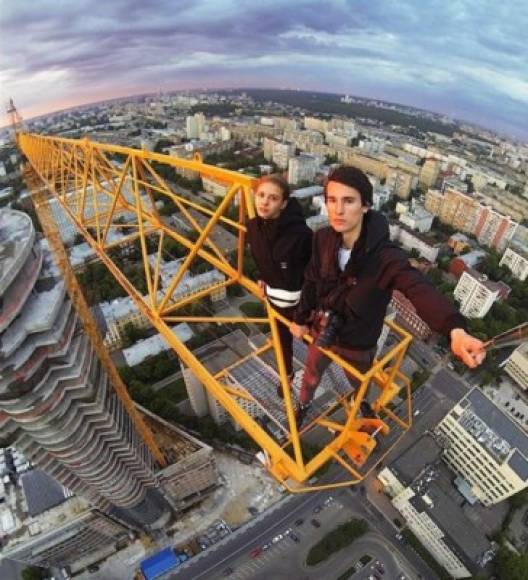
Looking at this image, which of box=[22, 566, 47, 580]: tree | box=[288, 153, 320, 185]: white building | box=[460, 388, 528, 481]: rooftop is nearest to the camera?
box=[22, 566, 47, 580]: tree

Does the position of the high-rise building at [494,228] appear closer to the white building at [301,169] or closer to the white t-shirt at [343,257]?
the white building at [301,169]

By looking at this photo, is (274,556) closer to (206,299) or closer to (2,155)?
(206,299)

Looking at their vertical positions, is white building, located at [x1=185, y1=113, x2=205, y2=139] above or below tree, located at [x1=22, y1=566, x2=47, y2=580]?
above

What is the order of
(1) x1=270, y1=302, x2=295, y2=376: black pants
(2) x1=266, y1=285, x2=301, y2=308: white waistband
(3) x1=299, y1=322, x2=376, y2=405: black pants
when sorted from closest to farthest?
(3) x1=299, y1=322, x2=376, y2=405: black pants
(2) x1=266, y1=285, x2=301, y2=308: white waistband
(1) x1=270, y1=302, x2=295, y2=376: black pants

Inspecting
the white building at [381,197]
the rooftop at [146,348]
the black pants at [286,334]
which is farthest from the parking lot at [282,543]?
the white building at [381,197]

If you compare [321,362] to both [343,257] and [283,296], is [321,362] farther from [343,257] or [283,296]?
[343,257]

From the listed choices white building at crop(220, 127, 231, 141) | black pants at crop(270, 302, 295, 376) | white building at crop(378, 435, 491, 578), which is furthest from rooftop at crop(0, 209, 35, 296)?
white building at crop(220, 127, 231, 141)

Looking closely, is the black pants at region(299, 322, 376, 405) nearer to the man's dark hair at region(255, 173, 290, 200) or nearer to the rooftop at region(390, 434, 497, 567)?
the man's dark hair at region(255, 173, 290, 200)
